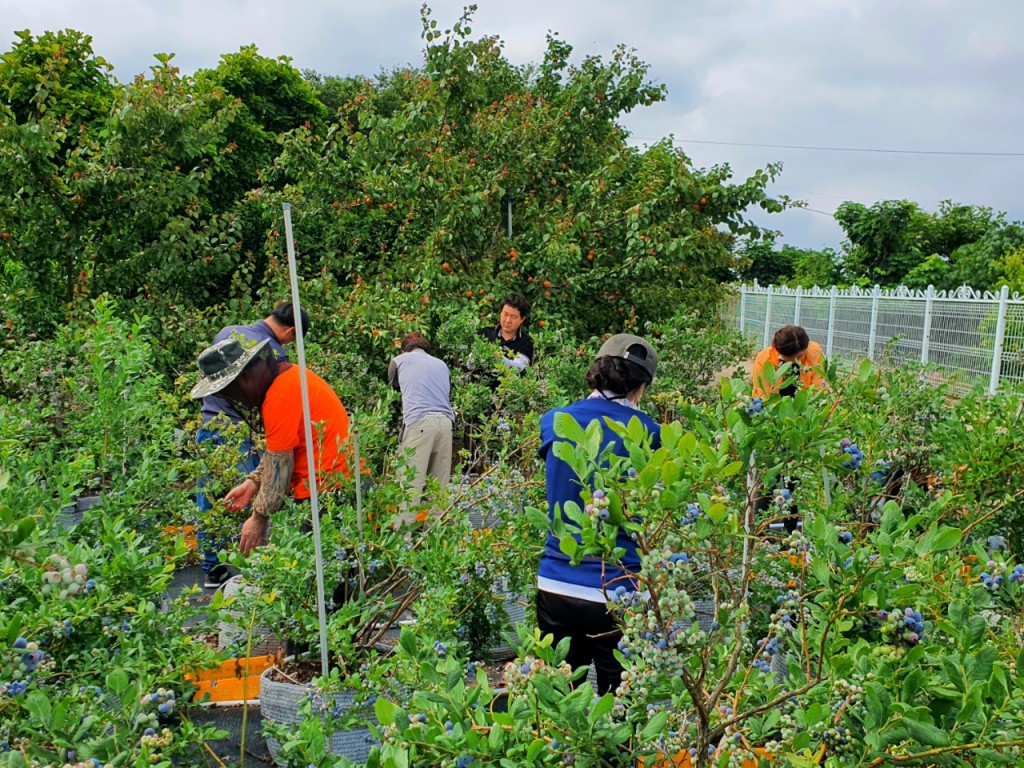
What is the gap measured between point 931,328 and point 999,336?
4.80 feet

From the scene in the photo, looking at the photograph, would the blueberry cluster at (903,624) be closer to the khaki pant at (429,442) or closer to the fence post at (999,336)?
the khaki pant at (429,442)

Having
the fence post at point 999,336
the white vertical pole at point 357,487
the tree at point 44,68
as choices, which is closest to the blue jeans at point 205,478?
the white vertical pole at point 357,487

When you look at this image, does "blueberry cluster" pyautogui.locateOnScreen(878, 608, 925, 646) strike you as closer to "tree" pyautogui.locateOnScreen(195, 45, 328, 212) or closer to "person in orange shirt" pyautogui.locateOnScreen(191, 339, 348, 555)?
"person in orange shirt" pyautogui.locateOnScreen(191, 339, 348, 555)

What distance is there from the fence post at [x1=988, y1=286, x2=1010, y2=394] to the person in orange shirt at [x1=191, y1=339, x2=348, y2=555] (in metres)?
8.01

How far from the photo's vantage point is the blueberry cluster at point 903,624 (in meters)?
1.38

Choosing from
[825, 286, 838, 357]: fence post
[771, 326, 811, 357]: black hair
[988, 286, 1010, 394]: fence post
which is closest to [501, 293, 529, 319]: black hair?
[771, 326, 811, 357]: black hair

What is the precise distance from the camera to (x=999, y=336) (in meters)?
9.13

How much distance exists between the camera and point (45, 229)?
6.41 meters

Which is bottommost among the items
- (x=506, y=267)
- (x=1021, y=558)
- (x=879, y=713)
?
(x=1021, y=558)

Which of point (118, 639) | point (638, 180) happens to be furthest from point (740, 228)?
point (118, 639)

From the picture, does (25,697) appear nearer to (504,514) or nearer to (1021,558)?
(504,514)

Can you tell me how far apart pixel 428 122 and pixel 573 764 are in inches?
253

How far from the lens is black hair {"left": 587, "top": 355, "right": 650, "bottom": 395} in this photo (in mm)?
2504

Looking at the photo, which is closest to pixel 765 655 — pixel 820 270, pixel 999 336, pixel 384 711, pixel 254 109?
pixel 384 711
